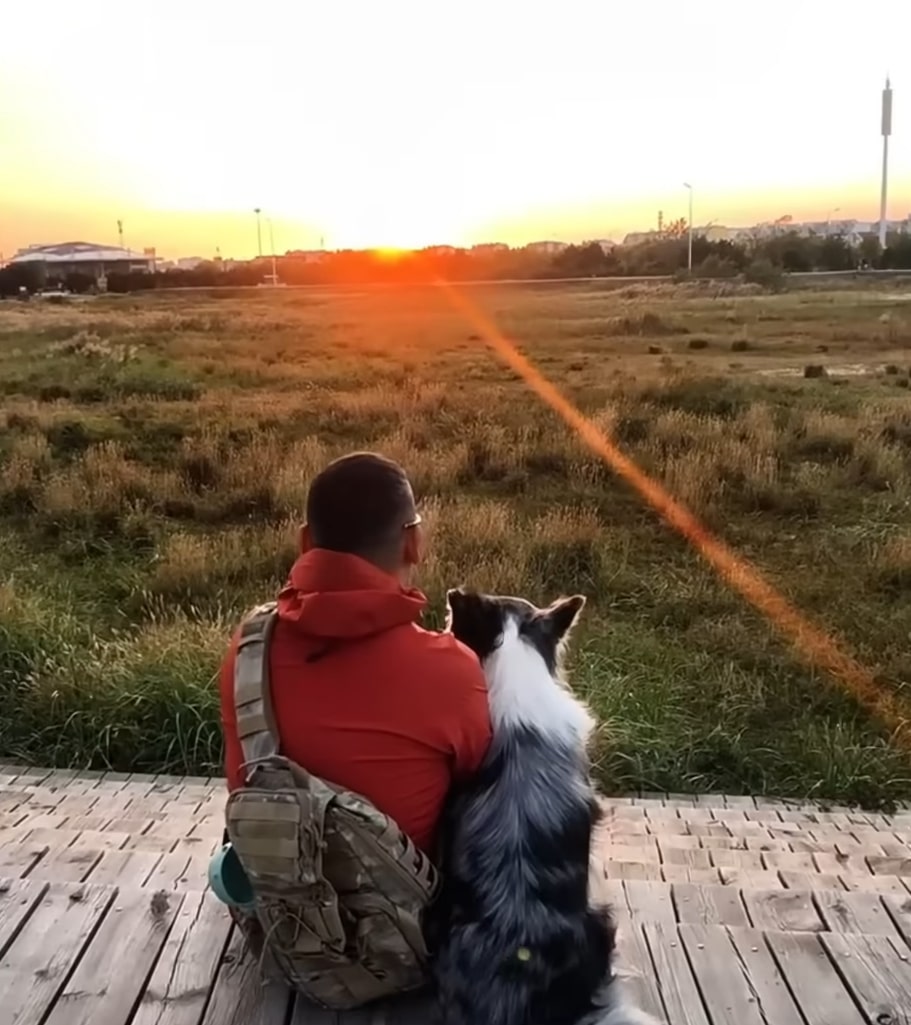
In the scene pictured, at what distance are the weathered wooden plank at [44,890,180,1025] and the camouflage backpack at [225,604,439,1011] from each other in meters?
0.39

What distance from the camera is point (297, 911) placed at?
7.88ft

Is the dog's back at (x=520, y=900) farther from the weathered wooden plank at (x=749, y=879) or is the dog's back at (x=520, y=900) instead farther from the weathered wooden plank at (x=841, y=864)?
the weathered wooden plank at (x=841, y=864)

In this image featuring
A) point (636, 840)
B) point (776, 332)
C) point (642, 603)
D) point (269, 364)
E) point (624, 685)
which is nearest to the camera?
point (636, 840)

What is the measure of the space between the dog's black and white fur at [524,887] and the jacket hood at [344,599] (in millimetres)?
343

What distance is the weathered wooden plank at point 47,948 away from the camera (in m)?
2.62

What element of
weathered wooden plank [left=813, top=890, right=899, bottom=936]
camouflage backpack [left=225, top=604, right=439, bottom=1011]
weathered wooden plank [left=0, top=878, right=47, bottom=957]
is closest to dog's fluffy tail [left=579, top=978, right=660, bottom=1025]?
camouflage backpack [left=225, top=604, right=439, bottom=1011]

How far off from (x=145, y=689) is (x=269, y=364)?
19.4 m

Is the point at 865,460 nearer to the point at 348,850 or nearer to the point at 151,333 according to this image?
the point at 348,850

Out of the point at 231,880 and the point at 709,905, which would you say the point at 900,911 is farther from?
the point at 231,880

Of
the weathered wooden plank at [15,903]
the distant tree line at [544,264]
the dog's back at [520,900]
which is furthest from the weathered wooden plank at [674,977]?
the distant tree line at [544,264]

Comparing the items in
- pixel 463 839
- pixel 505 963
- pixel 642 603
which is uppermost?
pixel 463 839

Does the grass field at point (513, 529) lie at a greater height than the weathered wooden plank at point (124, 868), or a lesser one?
lesser

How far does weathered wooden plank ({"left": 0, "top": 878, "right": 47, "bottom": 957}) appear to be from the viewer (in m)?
2.90

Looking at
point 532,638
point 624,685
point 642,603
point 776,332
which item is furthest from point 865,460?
point 776,332
